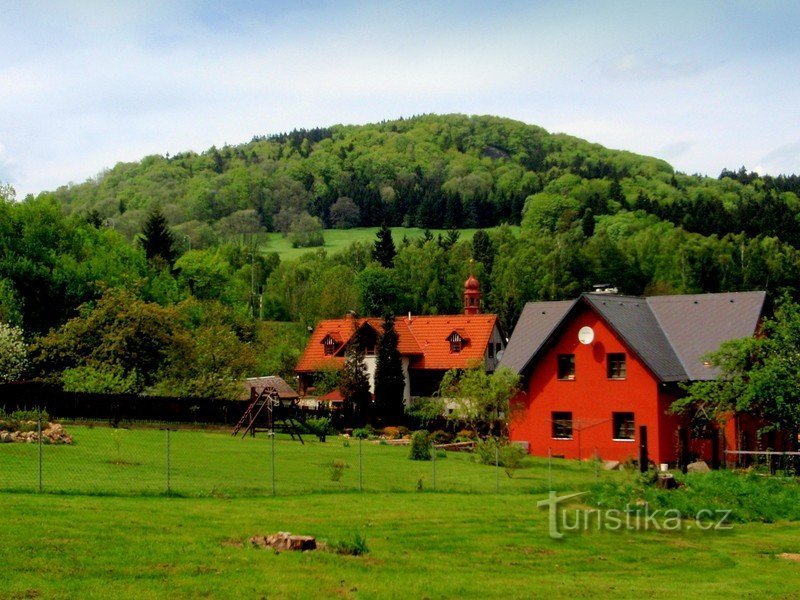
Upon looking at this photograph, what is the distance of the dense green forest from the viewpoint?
202ft

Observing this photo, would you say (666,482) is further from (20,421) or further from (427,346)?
(427,346)

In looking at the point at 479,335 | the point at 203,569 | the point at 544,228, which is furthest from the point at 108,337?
the point at 544,228

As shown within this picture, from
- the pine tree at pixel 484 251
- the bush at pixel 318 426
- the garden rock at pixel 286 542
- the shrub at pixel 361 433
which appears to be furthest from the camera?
the pine tree at pixel 484 251

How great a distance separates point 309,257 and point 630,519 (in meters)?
129

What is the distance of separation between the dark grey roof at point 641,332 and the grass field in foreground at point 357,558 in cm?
2070

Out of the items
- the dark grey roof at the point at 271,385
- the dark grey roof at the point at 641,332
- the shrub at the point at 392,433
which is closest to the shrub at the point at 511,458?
the dark grey roof at the point at 641,332

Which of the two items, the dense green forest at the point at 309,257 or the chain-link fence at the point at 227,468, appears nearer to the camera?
the chain-link fence at the point at 227,468

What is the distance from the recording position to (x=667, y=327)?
50.9 meters

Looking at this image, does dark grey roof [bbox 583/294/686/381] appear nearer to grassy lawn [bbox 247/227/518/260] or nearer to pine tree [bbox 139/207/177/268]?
pine tree [bbox 139/207/177/268]

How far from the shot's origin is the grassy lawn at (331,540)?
16.7 m

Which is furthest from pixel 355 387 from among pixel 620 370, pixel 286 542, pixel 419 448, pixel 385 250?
pixel 385 250

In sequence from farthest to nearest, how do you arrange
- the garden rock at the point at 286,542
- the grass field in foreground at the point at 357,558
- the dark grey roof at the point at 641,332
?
the dark grey roof at the point at 641,332
the garden rock at the point at 286,542
the grass field in foreground at the point at 357,558

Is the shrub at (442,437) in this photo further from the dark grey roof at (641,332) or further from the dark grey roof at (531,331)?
the dark grey roof at (641,332)

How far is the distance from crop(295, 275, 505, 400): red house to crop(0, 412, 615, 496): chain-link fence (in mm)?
27598
